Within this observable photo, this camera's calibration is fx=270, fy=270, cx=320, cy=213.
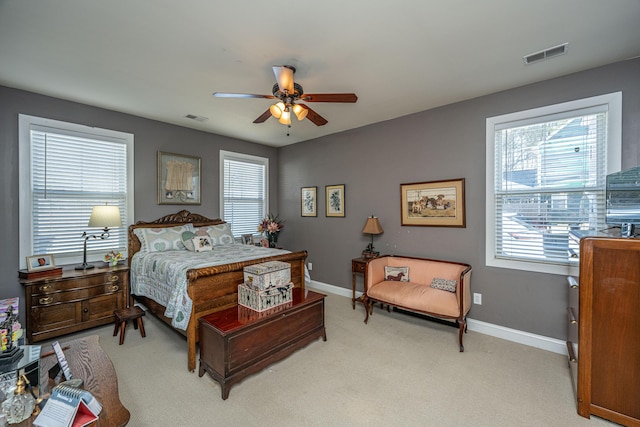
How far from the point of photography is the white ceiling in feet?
Answer: 5.99

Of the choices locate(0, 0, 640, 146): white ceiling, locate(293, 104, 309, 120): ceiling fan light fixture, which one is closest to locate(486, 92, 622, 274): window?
locate(0, 0, 640, 146): white ceiling

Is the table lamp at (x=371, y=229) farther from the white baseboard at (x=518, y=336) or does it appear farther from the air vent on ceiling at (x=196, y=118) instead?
the air vent on ceiling at (x=196, y=118)

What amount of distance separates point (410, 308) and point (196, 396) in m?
2.23

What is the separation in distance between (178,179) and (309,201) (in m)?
2.28

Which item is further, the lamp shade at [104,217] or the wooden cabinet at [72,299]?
the lamp shade at [104,217]

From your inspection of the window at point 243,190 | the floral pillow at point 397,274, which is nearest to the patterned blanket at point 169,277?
the window at point 243,190

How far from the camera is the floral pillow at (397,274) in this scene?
12.0 feet

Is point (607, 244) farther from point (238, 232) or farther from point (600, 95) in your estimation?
point (238, 232)

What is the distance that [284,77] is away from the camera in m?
2.22

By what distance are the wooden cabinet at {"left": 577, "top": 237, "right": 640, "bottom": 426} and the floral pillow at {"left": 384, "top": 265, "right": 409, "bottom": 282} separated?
1.87 meters

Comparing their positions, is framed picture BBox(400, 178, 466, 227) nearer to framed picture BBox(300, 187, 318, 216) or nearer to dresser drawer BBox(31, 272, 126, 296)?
framed picture BBox(300, 187, 318, 216)

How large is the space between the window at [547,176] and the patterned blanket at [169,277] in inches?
115

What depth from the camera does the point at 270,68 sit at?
258cm

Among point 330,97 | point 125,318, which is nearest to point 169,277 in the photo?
point 125,318
